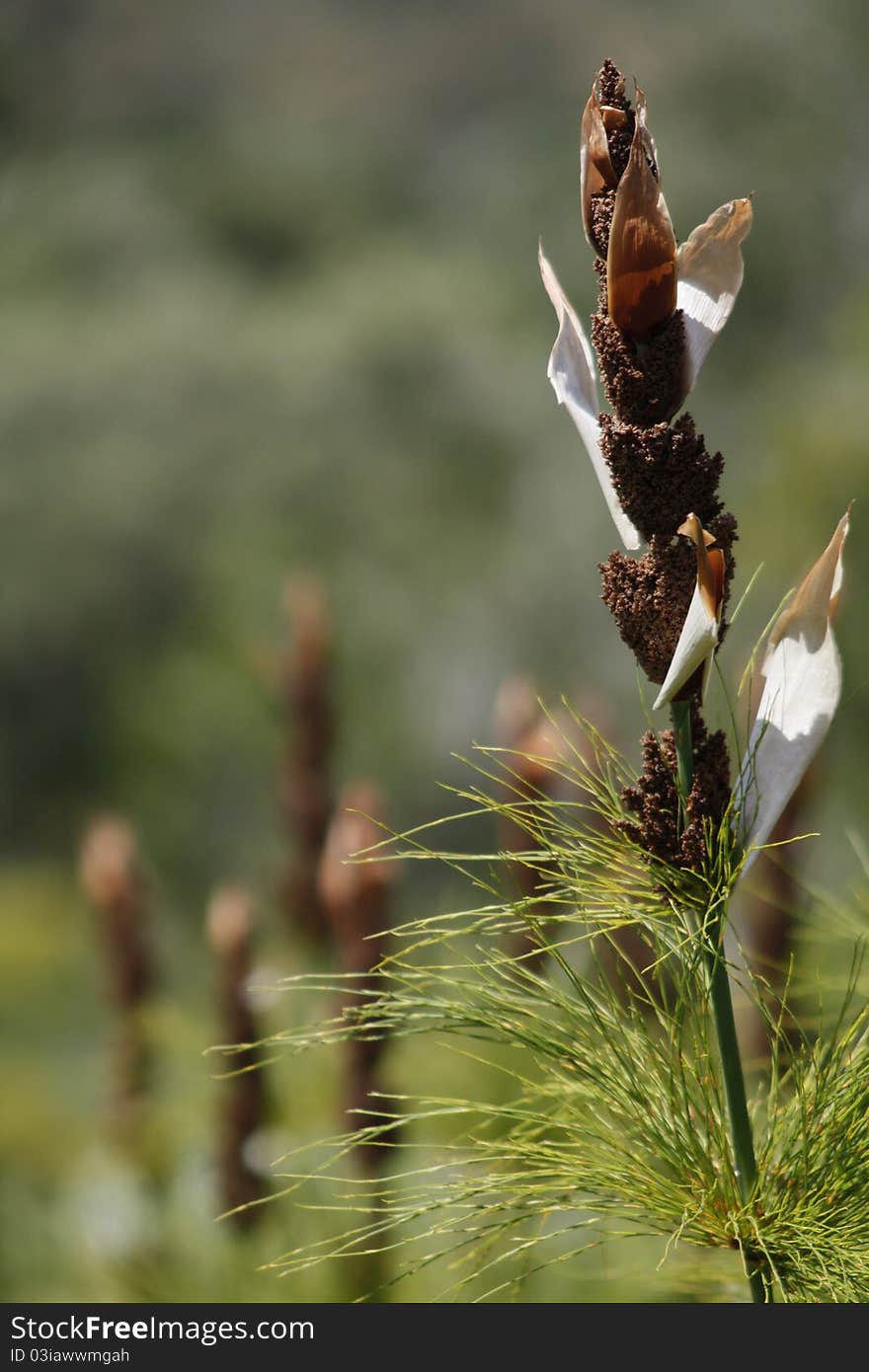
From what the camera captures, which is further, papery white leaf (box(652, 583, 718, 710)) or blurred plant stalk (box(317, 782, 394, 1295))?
blurred plant stalk (box(317, 782, 394, 1295))

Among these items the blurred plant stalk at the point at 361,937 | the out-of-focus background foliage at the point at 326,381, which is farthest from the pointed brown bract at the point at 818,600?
the out-of-focus background foliage at the point at 326,381

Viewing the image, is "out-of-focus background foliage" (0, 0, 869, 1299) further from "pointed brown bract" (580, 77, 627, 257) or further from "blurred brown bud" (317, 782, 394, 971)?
"pointed brown bract" (580, 77, 627, 257)

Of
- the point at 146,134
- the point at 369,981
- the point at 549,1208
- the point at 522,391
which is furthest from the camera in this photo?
the point at 146,134

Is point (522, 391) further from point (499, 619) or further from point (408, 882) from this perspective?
point (408, 882)

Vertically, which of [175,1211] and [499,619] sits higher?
[499,619]

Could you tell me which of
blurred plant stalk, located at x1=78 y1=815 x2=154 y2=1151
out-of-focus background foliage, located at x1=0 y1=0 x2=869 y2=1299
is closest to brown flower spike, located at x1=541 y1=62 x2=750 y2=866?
blurred plant stalk, located at x1=78 y1=815 x2=154 y2=1151

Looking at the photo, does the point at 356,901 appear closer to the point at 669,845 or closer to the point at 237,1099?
the point at 237,1099
